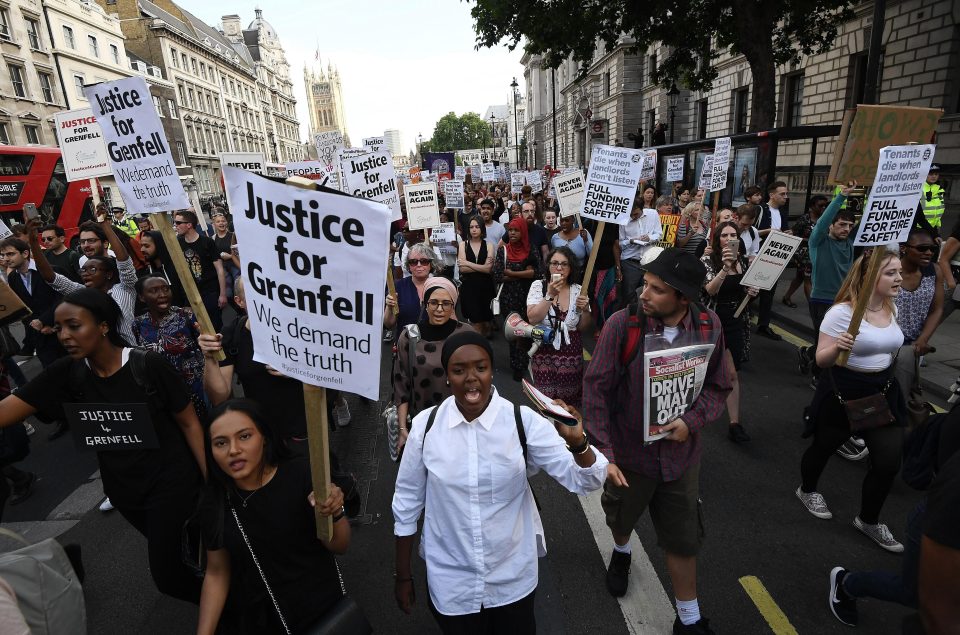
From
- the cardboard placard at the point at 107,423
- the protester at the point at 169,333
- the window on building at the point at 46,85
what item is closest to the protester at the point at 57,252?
the protester at the point at 169,333

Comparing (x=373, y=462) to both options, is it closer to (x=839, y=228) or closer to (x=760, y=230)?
(x=839, y=228)

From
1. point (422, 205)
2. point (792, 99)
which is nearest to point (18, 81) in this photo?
point (422, 205)

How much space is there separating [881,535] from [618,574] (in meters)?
1.71

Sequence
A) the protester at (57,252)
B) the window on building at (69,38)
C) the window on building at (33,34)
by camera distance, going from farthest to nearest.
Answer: the window on building at (69,38) < the window on building at (33,34) < the protester at (57,252)

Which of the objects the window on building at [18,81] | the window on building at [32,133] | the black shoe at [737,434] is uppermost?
the window on building at [18,81]

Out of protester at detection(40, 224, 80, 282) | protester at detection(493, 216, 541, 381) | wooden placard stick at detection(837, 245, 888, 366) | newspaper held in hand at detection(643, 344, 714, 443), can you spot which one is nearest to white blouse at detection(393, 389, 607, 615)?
newspaper held in hand at detection(643, 344, 714, 443)

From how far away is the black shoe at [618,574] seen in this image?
9.91 feet

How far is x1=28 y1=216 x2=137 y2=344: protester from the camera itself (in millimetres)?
4516

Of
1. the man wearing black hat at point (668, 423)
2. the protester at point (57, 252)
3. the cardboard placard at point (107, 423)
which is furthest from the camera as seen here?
the protester at point (57, 252)

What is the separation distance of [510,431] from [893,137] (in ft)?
12.9

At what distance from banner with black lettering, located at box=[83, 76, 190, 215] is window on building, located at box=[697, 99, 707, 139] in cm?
3177

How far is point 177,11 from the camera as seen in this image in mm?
56344

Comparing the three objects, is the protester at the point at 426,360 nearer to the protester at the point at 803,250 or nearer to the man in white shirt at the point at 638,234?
the man in white shirt at the point at 638,234

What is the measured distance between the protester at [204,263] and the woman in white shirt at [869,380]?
6577 millimetres
